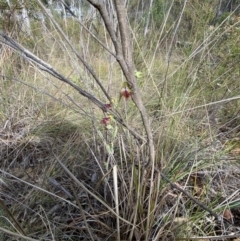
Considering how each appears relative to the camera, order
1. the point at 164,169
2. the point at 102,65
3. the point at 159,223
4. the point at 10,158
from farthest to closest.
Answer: the point at 102,65, the point at 10,158, the point at 164,169, the point at 159,223

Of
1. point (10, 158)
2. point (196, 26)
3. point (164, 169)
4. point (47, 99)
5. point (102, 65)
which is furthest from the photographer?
point (102, 65)

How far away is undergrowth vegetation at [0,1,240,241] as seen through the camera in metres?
0.67

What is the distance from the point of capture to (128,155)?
2.71 feet

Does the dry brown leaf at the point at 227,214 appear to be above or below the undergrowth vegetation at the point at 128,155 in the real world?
below

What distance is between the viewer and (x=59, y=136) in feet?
3.71

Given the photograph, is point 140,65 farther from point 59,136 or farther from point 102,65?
point 59,136

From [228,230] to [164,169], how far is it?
24 cm

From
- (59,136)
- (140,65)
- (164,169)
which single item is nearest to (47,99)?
(59,136)

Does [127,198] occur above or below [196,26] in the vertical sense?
below

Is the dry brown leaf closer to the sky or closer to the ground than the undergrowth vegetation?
closer to the ground

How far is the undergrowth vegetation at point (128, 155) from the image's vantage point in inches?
A: 26.5

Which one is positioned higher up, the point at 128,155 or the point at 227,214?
the point at 128,155

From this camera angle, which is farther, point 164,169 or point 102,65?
point 102,65

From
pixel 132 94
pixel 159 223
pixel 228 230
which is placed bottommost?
Answer: pixel 228 230
